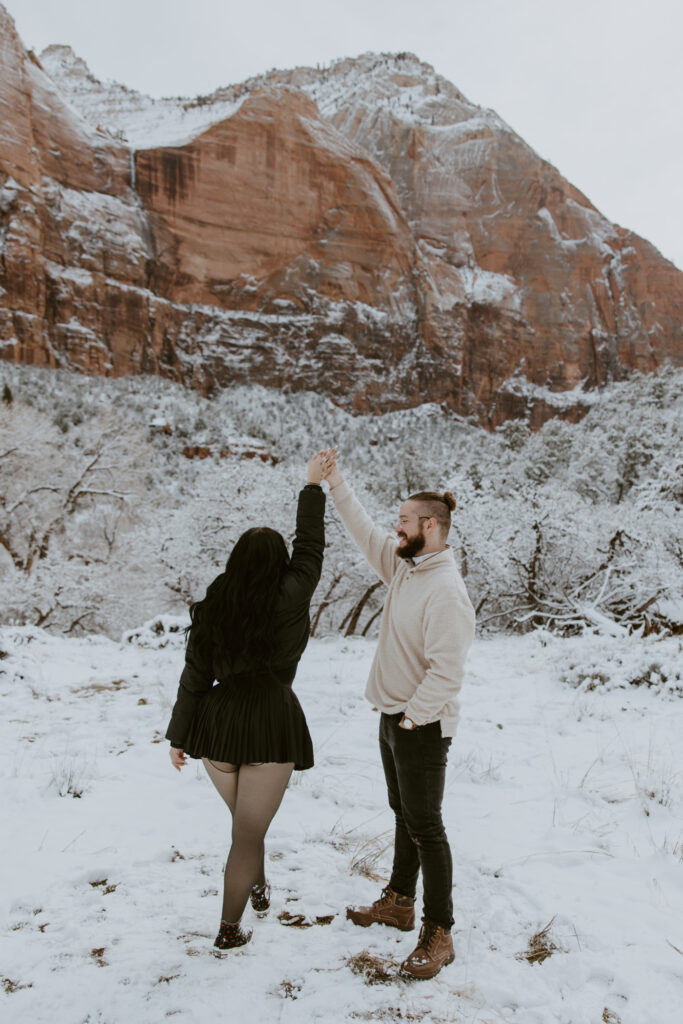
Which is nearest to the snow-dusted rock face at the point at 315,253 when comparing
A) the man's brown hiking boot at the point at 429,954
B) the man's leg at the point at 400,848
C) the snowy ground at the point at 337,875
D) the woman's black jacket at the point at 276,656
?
the snowy ground at the point at 337,875

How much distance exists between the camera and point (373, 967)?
89.9 inches

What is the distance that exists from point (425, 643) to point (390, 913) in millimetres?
1262

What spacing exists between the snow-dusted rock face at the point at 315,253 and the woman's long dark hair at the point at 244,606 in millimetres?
70350

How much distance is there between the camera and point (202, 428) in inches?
2099

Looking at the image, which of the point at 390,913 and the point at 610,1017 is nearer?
the point at 610,1017

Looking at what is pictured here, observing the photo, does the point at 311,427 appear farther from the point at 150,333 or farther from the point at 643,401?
the point at 643,401

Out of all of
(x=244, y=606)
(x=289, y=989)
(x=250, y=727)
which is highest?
(x=244, y=606)

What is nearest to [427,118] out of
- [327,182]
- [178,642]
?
[327,182]

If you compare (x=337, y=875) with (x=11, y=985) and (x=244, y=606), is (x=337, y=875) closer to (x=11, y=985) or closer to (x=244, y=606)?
(x=11, y=985)

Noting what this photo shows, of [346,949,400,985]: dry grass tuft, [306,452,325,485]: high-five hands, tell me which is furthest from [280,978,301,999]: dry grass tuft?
[306,452,325,485]: high-five hands

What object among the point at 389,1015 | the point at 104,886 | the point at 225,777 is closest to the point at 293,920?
the point at 389,1015

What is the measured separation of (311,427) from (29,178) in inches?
1694

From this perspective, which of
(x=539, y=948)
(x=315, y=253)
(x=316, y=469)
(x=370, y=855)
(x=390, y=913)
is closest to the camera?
(x=539, y=948)

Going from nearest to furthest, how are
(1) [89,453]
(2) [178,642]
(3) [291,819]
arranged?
(3) [291,819] < (2) [178,642] < (1) [89,453]
